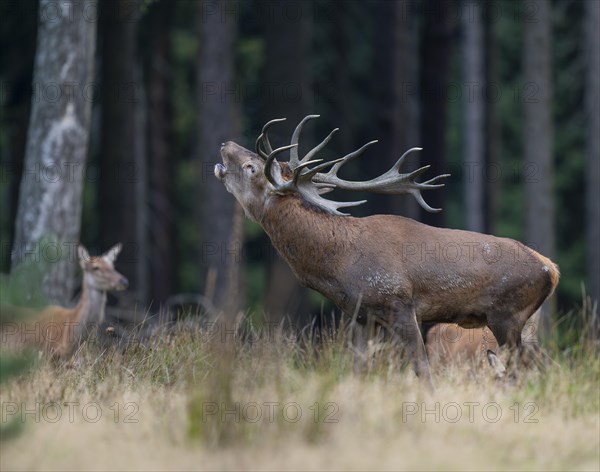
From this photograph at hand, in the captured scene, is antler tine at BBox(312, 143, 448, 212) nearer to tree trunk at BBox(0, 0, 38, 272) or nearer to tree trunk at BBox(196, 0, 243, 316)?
tree trunk at BBox(0, 0, 38, 272)

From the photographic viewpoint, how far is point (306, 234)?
9914 millimetres

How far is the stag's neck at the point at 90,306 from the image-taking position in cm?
1355

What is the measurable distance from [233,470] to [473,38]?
21.9 m

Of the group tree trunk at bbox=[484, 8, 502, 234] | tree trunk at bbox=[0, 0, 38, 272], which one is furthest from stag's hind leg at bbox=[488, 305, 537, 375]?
tree trunk at bbox=[484, 8, 502, 234]

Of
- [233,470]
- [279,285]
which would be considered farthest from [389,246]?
[233,470]

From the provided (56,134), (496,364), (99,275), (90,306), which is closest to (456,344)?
(496,364)

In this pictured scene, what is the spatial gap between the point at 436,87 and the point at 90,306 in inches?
473

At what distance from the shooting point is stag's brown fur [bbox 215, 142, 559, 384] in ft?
31.3

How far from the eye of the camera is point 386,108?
23891 mm

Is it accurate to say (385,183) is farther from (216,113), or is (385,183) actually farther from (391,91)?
(391,91)

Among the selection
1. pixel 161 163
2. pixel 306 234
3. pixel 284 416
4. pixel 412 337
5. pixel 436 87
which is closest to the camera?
pixel 284 416

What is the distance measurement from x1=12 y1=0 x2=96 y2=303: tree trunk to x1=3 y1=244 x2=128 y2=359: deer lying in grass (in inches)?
27.4

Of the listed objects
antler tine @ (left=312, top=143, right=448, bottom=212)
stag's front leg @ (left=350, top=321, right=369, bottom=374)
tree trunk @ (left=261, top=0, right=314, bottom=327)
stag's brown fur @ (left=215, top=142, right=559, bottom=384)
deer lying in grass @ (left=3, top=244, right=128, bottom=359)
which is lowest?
deer lying in grass @ (left=3, top=244, right=128, bottom=359)

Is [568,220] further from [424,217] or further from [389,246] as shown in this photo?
[389,246]
